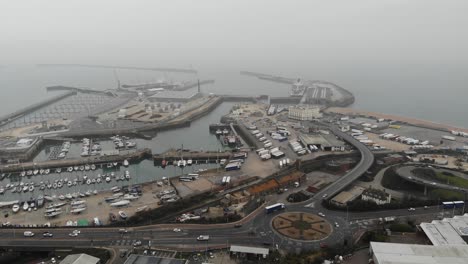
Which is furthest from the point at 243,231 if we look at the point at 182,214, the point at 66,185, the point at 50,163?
the point at 50,163

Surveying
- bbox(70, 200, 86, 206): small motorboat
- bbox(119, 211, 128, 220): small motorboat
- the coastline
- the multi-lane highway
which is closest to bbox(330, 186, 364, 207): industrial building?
the multi-lane highway

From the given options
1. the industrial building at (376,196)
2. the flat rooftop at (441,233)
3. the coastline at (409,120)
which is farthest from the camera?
the coastline at (409,120)

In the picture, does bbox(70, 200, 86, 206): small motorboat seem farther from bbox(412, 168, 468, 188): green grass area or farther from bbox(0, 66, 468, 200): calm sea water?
bbox(412, 168, 468, 188): green grass area

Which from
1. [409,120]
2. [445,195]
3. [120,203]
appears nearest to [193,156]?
[120,203]

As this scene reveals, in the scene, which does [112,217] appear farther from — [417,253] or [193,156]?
[417,253]

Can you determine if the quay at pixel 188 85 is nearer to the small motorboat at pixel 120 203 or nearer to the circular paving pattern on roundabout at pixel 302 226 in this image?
the small motorboat at pixel 120 203

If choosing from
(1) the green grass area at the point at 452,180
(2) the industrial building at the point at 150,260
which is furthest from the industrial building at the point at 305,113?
(2) the industrial building at the point at 150,260
